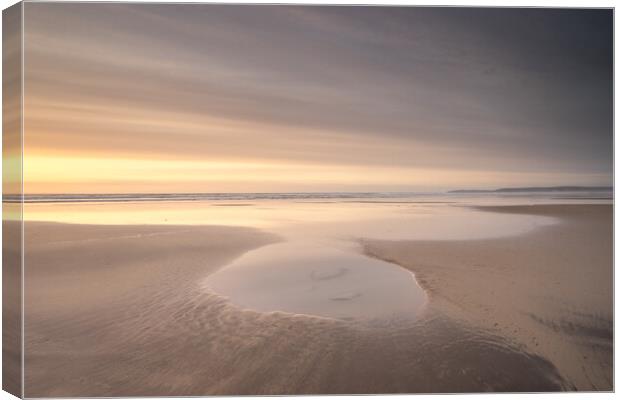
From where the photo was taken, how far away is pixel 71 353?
2.85m

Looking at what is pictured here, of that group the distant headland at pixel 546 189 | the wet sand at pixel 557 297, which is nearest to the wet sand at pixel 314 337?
the wet sand at pixel 557 297

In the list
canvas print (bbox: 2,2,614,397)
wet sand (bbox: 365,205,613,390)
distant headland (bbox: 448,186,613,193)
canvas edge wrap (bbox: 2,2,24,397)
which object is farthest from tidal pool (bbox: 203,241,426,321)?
canvas edge wrap (bbox: 2,2,24,397)

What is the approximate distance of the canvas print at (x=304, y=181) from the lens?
9.39ft

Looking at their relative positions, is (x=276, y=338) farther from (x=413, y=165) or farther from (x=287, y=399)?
(x=413, y=165)

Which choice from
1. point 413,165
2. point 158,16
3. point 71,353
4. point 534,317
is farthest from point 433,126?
point 71,353

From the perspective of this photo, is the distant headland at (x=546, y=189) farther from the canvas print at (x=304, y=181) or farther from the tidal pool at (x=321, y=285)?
the tidal pool at (x=321, y=285)

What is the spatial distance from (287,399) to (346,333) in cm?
57

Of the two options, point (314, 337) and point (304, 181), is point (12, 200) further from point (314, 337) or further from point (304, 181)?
point (314, 337)

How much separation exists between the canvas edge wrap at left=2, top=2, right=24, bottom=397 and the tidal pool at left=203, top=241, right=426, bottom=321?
1.29 meters

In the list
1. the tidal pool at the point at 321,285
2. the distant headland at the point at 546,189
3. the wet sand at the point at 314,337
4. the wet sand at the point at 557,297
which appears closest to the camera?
the wet sand at the point at 314,337

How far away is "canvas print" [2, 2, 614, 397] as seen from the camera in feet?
9.39

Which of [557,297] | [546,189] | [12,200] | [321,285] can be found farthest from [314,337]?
[12,200]

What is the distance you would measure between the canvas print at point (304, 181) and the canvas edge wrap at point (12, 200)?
0.01 meters

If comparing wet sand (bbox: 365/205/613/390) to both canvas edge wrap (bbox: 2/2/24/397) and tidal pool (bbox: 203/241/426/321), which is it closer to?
tidal pool (bbox: 203/241/426/321)
